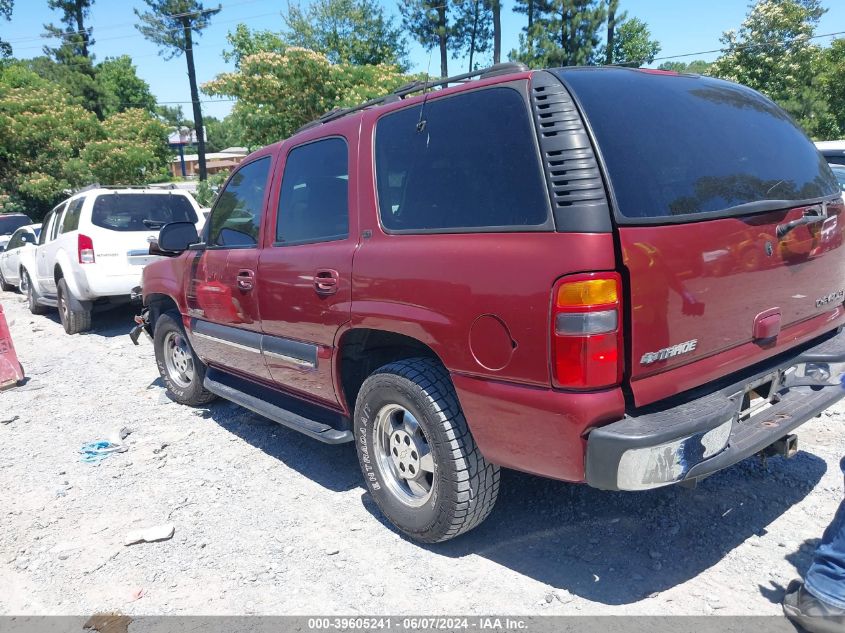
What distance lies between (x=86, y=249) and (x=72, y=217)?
0.89 meters

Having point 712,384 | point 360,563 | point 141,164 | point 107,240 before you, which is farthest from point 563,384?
point 141,164

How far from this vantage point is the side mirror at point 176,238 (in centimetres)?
469

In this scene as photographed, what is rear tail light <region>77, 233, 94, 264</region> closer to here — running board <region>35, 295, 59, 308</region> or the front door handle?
running board <region>35, 295, 59, 308</region>

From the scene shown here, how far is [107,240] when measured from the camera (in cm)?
822

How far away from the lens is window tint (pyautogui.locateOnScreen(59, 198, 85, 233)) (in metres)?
8.59

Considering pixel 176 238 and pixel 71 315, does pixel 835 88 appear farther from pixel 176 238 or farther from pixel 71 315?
pixel 176 238

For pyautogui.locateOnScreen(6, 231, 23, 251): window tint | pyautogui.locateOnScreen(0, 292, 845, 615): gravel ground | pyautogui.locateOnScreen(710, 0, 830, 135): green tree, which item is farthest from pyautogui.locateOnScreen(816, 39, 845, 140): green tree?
pyautogui.locateOnScreen(6, 231, 23, 251): window tint

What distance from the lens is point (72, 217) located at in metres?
8.77

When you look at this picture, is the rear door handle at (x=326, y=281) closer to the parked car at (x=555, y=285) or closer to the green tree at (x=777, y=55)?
the parked car at (x=555, y=285)

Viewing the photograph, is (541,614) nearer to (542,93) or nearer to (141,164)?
(542,93)

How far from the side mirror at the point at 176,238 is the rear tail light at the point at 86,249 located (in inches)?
162

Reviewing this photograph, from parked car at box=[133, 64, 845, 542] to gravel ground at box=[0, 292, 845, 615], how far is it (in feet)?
0.98

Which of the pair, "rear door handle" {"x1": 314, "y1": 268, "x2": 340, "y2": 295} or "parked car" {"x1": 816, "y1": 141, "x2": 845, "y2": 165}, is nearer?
"rear door handle" {"x1": 314, "y1": 268, "x2": 340, "y2": 295}

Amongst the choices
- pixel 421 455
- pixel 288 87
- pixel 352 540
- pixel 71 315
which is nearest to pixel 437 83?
pixel 421 455
